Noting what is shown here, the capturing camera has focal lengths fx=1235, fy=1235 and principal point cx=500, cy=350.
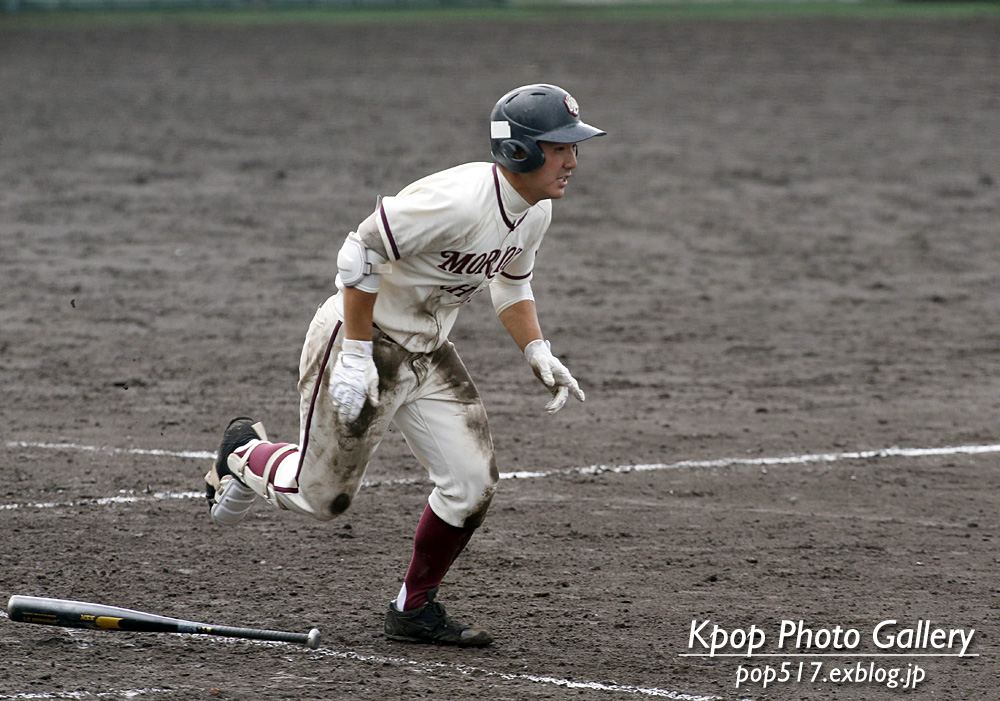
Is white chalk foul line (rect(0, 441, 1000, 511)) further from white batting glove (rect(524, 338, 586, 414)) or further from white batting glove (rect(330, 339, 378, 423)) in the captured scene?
white batting glove (rect(330, 339, 378, 423))

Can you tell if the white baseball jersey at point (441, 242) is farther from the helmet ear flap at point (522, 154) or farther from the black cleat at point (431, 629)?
the black cleat at point (431, 629)

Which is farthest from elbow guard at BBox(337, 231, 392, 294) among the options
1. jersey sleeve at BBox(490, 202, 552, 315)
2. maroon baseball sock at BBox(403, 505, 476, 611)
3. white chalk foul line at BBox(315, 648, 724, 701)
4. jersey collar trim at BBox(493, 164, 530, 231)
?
white chalk foul line at BBox(315, 648, 724, 701)

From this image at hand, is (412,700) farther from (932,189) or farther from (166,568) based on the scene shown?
(932,189)

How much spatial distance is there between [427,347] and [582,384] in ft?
11.3

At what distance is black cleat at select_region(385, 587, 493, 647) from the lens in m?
4.54

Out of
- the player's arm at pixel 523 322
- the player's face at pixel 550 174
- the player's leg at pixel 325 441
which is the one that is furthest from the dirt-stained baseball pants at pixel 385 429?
the player's face at pixel 550 174

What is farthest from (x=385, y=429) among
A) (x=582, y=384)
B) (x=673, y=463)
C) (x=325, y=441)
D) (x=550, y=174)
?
(x=582, y=384)

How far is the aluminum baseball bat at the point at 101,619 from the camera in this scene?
426 centimetres

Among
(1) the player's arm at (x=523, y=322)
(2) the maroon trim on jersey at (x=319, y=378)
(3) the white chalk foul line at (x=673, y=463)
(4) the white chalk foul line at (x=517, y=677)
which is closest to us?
(4) the white chalk foul line at (x=517, y=677)

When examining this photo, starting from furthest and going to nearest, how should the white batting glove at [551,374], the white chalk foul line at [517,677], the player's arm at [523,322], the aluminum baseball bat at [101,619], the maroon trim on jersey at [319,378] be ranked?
the player's arm at [523,322] → the white batting glove at [551,374] → the maroon trim on jersey at [319,378] → the aluminum baseball bat at [101,619] → the white chalk foul line at [517,677]

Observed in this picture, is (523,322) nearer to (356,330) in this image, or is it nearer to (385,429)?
(385,429)

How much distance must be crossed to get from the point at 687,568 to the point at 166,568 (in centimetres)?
219

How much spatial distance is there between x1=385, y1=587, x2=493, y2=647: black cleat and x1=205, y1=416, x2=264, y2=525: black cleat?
31.0 inches

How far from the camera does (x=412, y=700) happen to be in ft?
13.3
